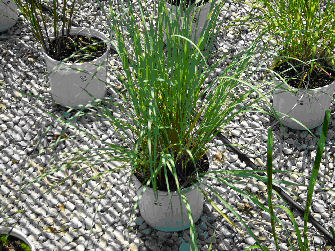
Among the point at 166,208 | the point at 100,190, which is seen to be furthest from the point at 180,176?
the point at 100,190

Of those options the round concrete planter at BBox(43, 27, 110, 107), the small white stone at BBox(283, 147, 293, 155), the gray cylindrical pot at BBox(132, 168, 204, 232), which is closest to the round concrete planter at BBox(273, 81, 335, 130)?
the small white stone at BBox(283, 147, 293, 155)

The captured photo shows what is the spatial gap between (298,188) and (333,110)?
56 centimetres

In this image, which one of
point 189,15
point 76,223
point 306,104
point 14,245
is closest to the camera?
point 189,15

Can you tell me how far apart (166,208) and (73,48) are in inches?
43.7

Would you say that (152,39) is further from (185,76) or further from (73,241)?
(73,241)

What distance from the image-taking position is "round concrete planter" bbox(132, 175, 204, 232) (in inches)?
71.0

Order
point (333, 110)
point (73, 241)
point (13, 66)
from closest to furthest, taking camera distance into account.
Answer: point (73, 241), point (333, 110), point (13, 66)

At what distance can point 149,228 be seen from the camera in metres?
2.00

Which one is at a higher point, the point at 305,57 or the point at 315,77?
the point at 305,57

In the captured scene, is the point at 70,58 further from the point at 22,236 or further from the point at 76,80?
the point at 22,236

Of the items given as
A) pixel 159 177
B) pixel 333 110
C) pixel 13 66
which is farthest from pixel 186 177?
pixel 13 66

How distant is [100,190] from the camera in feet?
7.04

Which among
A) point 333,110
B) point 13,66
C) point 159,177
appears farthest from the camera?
point 13,66

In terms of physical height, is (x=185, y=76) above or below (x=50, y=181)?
above
